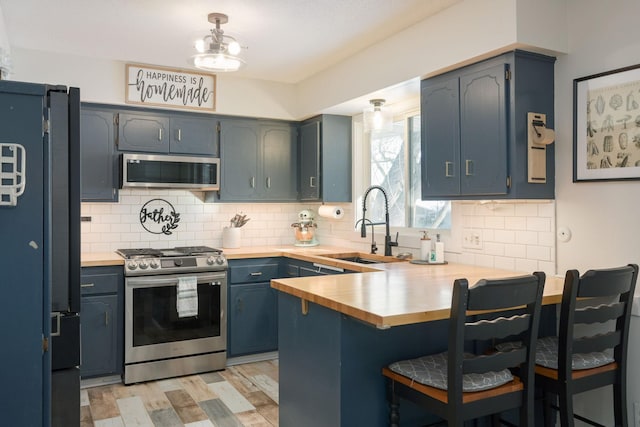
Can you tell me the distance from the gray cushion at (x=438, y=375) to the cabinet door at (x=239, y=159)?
286 centimetres

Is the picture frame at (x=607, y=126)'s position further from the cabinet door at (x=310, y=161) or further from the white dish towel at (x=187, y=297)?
the white dish towel at (x=187, y=297)

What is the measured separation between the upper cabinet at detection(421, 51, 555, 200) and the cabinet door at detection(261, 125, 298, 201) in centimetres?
198

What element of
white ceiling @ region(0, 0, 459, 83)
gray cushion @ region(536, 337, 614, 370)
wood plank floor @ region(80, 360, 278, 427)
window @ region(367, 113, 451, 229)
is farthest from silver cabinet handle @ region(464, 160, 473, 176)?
wood plank floor @ region(80, 360, 278, 427)

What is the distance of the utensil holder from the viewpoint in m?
4.70

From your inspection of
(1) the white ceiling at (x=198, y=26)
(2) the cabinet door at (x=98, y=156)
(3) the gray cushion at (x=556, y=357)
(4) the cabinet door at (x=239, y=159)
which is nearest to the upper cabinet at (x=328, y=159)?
(4) the cabinet door at (x=239, y=159)

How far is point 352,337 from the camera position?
216cm

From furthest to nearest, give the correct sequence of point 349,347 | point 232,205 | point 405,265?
point 232,205 < point 405,265 < point 349,347

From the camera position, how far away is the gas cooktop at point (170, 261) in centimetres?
381

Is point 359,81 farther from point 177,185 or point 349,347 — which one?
point 349,347

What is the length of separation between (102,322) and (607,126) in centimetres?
355

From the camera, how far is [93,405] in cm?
341

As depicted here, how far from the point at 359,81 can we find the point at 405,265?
4.96ft

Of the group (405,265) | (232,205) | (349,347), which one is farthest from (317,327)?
(232,205)

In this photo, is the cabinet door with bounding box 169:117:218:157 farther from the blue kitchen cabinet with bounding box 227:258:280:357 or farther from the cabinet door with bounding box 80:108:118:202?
the blue kitchen cabinet with bounding box 227:258:280:357
